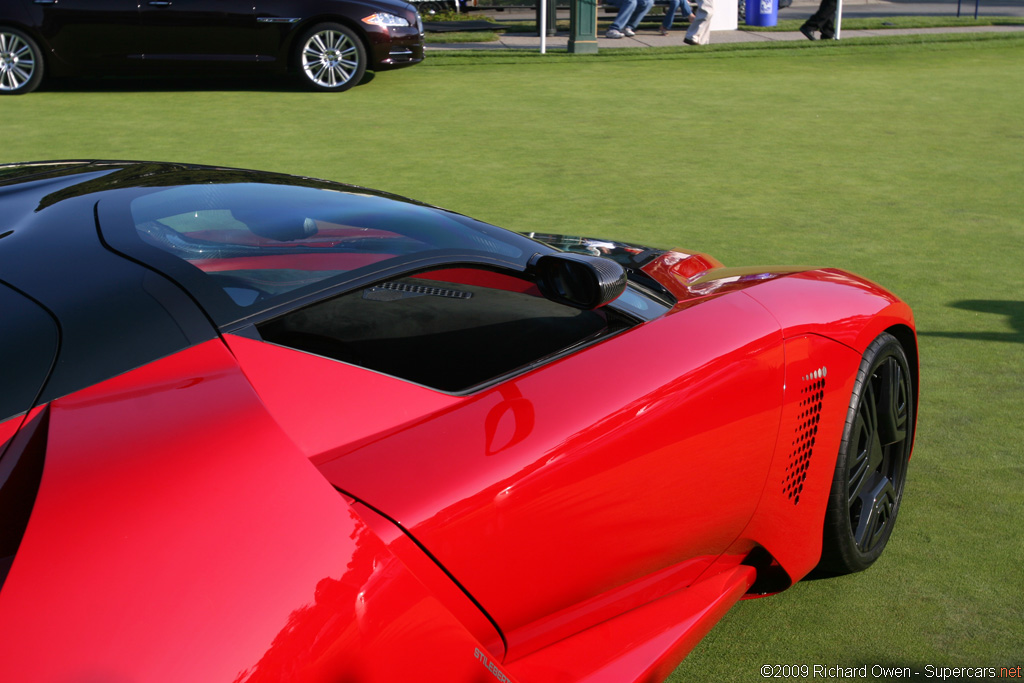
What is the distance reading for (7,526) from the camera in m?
1.25

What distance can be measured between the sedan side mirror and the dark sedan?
1019 cm

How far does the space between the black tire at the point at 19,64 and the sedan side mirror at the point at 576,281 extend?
11.0 metres

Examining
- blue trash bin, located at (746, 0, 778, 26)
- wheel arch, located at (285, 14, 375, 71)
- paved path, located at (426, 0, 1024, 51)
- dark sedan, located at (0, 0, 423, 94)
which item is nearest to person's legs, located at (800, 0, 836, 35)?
paved path, located at (426, 0, 1024, 51)

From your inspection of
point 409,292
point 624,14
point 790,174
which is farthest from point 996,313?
point 624,14

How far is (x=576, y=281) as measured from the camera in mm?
2082

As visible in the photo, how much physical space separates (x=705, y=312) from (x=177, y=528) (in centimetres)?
147

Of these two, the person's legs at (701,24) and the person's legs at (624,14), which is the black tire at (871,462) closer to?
the person's legs at (701,24)

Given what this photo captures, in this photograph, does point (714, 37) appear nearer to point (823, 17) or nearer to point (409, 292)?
point (823, 17)

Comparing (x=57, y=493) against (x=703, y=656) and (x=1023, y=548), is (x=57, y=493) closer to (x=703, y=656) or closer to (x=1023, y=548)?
(x=703, y=656)

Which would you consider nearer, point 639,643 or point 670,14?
point 639,643

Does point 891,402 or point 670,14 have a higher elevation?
point 670,14

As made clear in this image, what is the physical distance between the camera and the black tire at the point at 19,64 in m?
11.1

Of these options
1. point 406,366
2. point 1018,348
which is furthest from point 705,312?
point 1018,348

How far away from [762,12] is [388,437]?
61.6ft
